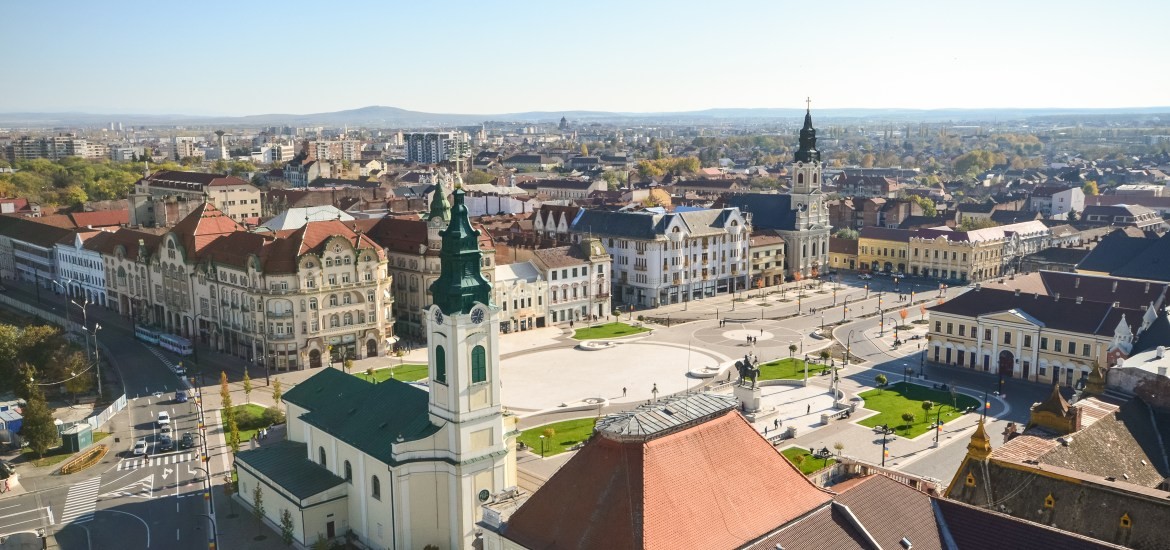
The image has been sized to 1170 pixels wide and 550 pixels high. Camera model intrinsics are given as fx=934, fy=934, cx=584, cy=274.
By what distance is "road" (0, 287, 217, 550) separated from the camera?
49.3 m

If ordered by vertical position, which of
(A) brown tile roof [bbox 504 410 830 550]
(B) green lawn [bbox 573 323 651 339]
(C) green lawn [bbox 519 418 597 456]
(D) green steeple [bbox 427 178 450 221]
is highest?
(D) green steeple [bbox 427 178 450 221]

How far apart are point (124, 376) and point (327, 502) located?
41.5 meters

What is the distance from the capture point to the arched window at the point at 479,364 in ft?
145

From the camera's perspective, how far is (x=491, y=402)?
45438 millimetres

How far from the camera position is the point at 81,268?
4395 inches

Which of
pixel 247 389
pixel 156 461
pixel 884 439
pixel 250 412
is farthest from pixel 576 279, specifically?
pixel 156 461

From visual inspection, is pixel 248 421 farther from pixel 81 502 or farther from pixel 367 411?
pixel 367 411

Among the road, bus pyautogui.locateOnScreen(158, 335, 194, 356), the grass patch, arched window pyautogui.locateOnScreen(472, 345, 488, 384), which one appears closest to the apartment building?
bus pyautogui.locateOnScreen(158, 335, 194, 356)

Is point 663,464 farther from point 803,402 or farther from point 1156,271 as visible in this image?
point 1156,271

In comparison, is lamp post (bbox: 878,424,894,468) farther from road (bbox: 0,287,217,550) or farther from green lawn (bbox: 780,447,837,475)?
road (bbox: 0,287,217,550)

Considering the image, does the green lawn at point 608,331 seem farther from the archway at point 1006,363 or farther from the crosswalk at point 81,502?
the crosswalk at point 81,502

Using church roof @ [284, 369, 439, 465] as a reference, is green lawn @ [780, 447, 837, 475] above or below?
below

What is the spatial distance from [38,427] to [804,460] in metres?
49.2

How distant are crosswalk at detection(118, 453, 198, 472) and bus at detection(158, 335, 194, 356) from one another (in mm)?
27350
